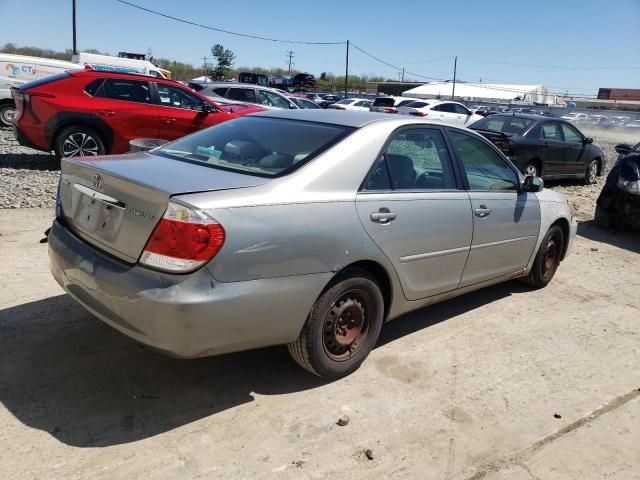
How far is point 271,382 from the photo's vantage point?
3.49 meters

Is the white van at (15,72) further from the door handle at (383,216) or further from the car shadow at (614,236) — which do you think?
the door handle at (383,216)

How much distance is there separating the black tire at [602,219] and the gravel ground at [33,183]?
68cm

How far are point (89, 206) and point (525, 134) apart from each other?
965cm

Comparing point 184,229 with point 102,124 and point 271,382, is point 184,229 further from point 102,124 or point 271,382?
point 102,124

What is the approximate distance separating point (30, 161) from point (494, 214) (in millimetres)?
8639

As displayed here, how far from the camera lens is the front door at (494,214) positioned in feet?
14.2

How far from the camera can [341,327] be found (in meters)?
3.51

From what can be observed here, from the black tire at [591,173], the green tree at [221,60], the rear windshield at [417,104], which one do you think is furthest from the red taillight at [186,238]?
the green tree at [221,60]

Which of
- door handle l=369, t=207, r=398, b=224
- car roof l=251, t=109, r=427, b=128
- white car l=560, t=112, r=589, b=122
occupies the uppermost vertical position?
white car l=560, t=112, r=589, b=122

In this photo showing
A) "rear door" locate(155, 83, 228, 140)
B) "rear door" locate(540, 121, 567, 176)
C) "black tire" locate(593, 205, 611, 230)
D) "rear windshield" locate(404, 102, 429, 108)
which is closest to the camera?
"black tire" locate(593, 205, 611, 230)

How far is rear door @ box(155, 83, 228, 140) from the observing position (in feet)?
32.3

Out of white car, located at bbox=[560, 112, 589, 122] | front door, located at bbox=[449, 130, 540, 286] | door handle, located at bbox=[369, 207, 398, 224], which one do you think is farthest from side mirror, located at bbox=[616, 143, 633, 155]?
white car, located at bbox=[560, 112, 589, 122]

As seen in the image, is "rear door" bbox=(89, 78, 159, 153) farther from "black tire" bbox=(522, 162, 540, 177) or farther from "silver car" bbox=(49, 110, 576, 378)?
"black tire" bbox=(522, 162, 540, 177)

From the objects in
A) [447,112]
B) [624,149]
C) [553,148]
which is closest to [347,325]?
[624,149]
